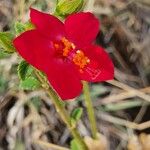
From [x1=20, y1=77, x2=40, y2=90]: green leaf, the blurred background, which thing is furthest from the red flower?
the blurred background

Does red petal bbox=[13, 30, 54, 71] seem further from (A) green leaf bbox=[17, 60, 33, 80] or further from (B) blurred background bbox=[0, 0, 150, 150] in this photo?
(B) blurred background bbox=[0, 0, 150, 150]

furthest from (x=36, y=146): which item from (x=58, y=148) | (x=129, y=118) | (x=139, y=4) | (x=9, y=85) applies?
(x=139, y=4)

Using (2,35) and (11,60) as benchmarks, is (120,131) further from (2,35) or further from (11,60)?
(2,35)

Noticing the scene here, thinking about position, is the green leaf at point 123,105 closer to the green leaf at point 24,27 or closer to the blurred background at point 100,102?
the blurred background at point 100,102

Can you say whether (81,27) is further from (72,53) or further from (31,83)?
(31,83)

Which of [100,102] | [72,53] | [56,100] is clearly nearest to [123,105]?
[100,102]

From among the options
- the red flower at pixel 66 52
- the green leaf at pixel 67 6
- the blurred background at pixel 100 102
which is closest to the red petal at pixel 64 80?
the red flower at pixel 66 52
